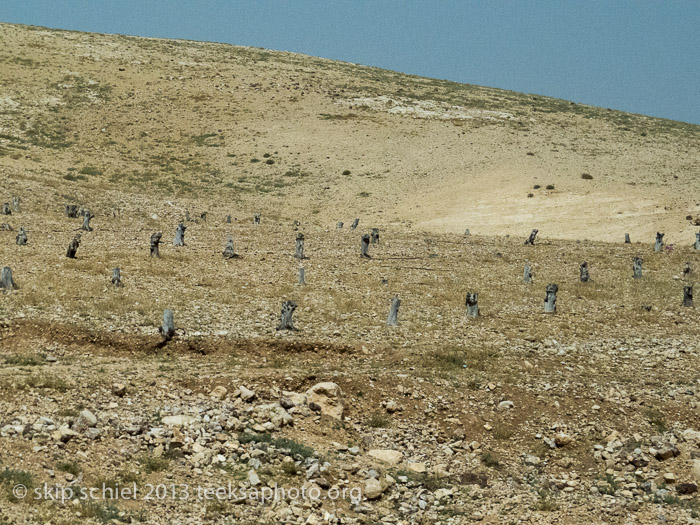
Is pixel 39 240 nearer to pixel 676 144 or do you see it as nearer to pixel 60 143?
pixel 60 143

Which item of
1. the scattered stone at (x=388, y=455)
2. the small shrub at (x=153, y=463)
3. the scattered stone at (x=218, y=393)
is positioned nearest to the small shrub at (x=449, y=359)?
the scattered stone at (x=388, y=455)

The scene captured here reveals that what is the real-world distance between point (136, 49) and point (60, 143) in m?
35.2

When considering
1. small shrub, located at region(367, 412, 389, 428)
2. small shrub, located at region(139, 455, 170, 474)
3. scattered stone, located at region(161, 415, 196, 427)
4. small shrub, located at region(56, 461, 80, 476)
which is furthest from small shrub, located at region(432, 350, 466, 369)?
small shrub, located at region(56, 461, 80, 476)

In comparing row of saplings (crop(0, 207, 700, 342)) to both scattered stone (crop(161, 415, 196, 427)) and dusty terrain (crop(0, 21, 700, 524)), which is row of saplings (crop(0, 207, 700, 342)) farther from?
scattered stone (crop(161, 415, 196, 427))

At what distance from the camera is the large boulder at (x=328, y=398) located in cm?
1608

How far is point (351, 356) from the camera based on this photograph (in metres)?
19.9

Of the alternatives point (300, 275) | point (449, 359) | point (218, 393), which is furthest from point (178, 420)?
point (300, 275)

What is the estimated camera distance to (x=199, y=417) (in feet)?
49.3

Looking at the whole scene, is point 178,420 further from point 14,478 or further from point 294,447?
point 14,478

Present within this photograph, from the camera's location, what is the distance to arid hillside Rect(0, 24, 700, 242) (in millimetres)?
54688

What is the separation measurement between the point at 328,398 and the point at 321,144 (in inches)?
2327

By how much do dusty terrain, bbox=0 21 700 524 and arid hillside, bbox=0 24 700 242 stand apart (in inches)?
25.7

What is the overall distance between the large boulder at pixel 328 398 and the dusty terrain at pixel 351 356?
74 millimetres

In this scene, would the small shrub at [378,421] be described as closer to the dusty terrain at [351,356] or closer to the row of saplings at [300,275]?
the dusty terrain at [351,356]
